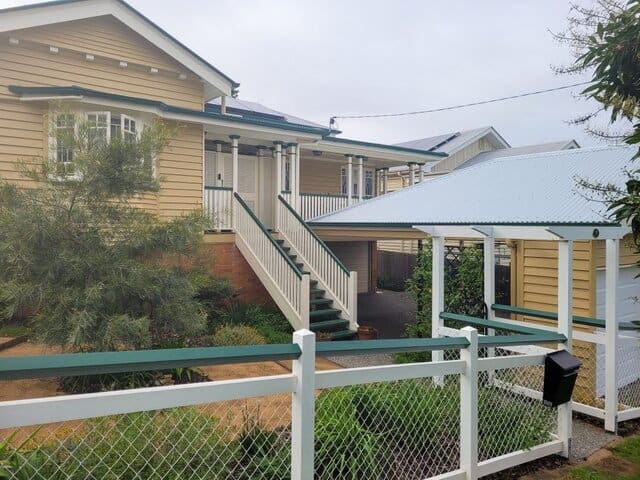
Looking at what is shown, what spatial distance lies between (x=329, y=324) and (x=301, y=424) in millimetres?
7015

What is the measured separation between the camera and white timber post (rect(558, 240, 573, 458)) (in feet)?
14.2

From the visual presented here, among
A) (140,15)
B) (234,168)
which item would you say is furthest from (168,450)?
(140,15)

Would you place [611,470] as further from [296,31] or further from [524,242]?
[296,31]

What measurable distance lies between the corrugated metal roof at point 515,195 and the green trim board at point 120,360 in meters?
4.99

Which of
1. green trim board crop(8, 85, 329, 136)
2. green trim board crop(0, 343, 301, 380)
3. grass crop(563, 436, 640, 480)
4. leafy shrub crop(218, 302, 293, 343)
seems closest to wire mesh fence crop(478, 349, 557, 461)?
grass crop(563, 436, 640, 480)

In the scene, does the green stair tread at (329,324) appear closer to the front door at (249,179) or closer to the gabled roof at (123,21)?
the front door at (249,179)

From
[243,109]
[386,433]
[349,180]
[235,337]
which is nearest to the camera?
[386,433]

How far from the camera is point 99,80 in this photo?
10.5 m

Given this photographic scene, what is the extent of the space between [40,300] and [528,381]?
585 centimetres

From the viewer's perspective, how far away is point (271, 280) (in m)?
9.92

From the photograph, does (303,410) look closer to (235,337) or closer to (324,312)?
(235,337)

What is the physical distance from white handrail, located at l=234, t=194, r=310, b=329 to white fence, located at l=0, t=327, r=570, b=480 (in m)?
3.85

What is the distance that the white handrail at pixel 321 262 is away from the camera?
9922mm

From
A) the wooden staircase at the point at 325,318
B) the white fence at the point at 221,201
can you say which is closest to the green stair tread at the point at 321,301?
the wooden staircase at the point at 325,318
